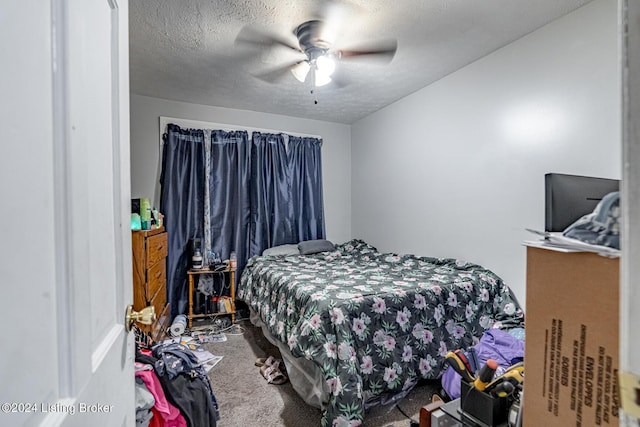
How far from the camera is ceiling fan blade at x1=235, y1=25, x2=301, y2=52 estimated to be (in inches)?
85.0

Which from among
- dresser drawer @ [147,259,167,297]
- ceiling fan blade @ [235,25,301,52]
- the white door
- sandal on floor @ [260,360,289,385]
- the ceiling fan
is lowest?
sandal on floor @ [260,360,289,385]

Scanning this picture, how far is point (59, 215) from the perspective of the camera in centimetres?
46

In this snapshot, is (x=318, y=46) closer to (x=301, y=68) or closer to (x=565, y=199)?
(x=301, y=68)

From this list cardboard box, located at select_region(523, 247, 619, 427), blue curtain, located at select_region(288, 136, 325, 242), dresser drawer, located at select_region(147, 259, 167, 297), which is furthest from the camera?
blue curtain, located at select_region(288, 136, 325, 242)

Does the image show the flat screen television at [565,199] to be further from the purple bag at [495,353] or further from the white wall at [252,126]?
the white wall at [252,126]

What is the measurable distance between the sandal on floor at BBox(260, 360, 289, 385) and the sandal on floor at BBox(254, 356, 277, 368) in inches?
1.6

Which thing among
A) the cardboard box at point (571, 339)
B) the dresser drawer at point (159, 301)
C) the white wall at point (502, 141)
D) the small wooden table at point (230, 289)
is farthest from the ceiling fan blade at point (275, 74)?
the cardboard box at point (571, 339)

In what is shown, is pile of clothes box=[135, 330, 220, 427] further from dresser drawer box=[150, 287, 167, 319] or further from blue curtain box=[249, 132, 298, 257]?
blue curtain box=[249, 132, 298, 257]

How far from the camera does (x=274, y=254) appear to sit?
144 inches

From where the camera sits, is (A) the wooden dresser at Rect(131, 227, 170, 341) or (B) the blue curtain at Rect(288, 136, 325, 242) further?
(B) the blue curtain at Rect(288, 136, 325, 242)

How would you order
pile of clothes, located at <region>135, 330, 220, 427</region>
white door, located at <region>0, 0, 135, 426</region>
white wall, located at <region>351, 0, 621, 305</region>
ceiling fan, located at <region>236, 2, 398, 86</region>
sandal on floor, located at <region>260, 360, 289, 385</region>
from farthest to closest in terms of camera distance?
sandal on floor, located at <region>260, 360, 289, 385</region> < ceiling fan, located at <region>236, 2, 398, 86</region> < white wall, located at <region>351, 0, 621, 305</region> < pile of clothes, located at <region>135, 330, 220, 427</region> < white door, located at <region>0, 0, 135, 426</region>

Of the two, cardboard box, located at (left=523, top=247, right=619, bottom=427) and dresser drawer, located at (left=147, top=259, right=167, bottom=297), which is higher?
cardboard box, located at (left=523, top=247, right=619, bottom=427)

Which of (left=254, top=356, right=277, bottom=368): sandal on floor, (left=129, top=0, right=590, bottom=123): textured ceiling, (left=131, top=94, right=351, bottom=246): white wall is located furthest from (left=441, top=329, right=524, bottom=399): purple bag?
(left=131, top=94, right=351, bottom=246): white wall

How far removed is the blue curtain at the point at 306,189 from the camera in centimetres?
405
